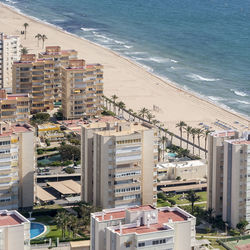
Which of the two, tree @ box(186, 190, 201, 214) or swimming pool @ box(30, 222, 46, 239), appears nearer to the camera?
swimming pool @ box(30, 222, 46, 239)

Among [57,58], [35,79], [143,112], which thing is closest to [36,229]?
[143,112]

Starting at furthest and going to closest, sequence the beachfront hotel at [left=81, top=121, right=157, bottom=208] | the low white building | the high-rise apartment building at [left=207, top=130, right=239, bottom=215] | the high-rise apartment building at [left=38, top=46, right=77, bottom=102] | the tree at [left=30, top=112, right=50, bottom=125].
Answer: the high-rise apartment building at [left=38, top=46, right=77, bottom=102], the tree at [left=30, top=112, right=50, bottom=125], the low white building, the high-rise apartment building at [left=207, top=130, right=239, bottom=215], the beachfront hotel at [left=81, top=121, right=157, bottom=208]

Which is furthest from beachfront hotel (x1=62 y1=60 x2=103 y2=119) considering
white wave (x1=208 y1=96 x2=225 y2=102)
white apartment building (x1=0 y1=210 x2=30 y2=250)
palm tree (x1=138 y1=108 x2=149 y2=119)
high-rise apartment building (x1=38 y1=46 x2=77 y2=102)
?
white apartment building (x1=0 y1=210 x2=30 y2=250)

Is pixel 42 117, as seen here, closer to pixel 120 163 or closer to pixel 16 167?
pixel 16 167

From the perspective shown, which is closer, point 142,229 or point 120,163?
point 142,229

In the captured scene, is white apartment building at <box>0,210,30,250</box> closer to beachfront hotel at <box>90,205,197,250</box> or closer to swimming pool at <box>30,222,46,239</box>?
beachfront hotel at <box>90,205,197,250</box>

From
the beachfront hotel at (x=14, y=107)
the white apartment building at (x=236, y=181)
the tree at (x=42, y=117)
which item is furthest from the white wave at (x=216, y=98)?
the white apartment building at (x=236, y=181)
